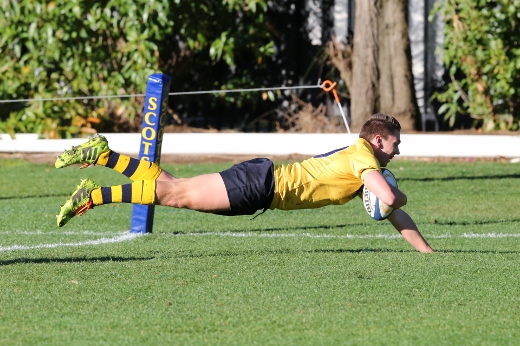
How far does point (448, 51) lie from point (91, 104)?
6426mm

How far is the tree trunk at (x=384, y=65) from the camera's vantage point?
1630cm

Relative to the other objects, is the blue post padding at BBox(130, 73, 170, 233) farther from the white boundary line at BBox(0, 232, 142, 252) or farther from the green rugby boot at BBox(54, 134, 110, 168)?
the green rugby boot at BBox(54, 134, 110, 168)

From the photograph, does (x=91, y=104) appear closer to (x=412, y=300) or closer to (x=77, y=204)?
(x=77, y=204)

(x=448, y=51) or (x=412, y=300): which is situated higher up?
(x=448, y=51)

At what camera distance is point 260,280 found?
236 inches

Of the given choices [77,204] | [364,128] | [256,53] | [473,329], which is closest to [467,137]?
[256,53]

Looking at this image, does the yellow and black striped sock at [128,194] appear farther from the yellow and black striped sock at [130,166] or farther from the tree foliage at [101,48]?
the tree foliage at [101,48]

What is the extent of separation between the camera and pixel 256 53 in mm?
17344

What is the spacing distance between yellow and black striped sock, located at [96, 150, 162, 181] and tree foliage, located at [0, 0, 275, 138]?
9551 millimetres

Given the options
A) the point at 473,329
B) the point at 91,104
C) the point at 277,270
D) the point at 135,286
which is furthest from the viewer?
the point at 91,104

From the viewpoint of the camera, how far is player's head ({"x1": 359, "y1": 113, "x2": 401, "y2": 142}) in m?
6.72

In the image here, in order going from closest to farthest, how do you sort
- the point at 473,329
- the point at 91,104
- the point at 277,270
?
the point at 473,329 < the point at 277,270 < the point at 91,104

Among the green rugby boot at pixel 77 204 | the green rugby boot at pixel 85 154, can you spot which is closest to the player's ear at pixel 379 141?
the green rugby boot at pixel 85 154

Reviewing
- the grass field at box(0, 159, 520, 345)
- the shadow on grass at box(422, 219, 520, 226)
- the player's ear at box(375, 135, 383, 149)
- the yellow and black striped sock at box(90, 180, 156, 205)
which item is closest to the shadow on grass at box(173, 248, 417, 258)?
the grass field at box(0, 159, 520, 345)
